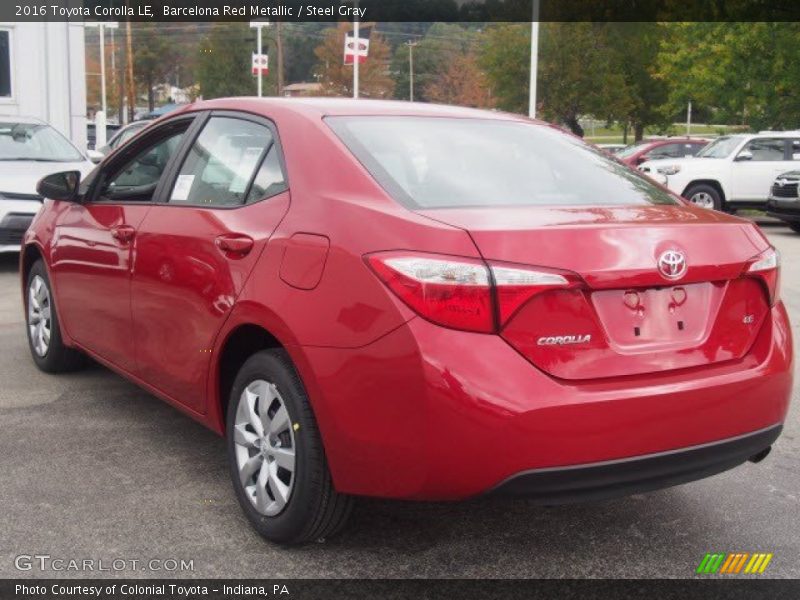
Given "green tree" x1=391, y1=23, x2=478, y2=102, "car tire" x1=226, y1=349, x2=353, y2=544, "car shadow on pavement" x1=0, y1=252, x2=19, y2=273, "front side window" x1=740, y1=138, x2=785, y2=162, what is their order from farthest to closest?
"green tree" x1=391, y1=23, x2=478, y2=102 → "front side window" x1=740, y1=138, x2=785, y2=162 → "car shadow on pavement" x1=0, y1=252, x2=19, y2=273 → "car tire" x1=226, y1=349, x2=353, y2=544

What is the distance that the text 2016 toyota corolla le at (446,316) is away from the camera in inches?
115

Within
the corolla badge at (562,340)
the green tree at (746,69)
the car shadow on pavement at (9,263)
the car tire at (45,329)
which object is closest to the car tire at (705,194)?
the green tree at (746,69)

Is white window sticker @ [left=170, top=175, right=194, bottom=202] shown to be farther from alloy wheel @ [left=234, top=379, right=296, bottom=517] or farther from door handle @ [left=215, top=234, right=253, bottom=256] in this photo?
alloy wheel @ [left=234, top=379, right=296, bottom=517]

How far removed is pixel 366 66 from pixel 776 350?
210 ft

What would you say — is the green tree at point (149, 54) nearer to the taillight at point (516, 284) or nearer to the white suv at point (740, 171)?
the white suv at point (740, 171)

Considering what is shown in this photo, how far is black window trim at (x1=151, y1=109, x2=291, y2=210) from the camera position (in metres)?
3.73

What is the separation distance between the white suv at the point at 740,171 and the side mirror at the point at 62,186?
14667 mm

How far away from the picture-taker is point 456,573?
335 cm

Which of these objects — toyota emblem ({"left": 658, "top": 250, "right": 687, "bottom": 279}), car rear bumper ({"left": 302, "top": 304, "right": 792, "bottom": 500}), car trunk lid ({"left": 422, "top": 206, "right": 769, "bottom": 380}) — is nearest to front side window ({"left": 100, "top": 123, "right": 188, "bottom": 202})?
car rear bumper ({"left": 302, "top": 304, "right": 792, "bottom": 500})

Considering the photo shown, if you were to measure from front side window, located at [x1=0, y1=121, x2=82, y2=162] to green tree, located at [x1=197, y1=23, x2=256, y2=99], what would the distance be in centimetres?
6326

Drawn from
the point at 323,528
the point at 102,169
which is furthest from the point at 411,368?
the point at 102,169

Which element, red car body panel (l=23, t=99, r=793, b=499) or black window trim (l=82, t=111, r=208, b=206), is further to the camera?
black window trim (l=82, t=111, r=208, b=206)

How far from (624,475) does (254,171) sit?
181cm

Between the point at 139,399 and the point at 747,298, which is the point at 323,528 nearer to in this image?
the point at 747,298
